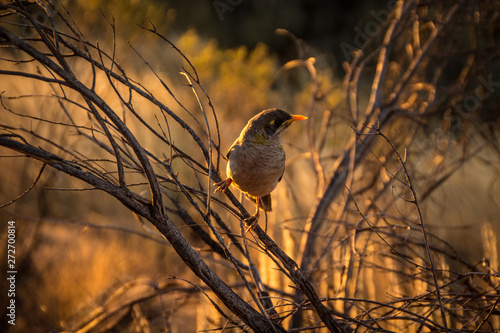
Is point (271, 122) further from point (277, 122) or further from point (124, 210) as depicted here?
point (124, 210)

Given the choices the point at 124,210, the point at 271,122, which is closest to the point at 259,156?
the point at 271,122

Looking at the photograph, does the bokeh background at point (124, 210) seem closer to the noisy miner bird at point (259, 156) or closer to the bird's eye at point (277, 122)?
the noisy miner bird at point (259, 156)

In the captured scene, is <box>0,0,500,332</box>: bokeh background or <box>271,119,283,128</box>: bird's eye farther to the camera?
<box>0,0,500,332</box>: bokeh background

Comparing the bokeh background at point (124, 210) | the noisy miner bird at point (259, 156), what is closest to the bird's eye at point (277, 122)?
the noisy miner bird at point (259, 156)

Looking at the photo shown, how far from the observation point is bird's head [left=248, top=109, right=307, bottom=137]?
7.63 ft

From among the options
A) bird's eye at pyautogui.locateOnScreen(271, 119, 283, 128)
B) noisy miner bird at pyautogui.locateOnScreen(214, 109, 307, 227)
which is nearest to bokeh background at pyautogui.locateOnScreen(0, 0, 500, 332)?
noisy miner bird at pyautogui.locateOnScreen(214, 109, 307, 227)

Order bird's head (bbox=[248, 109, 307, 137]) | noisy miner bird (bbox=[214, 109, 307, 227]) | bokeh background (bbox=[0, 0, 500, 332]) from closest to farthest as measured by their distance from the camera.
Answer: noisy miner bird (bbox=[214, 109, 307, 227]), bird's head (bbox=[248, 109, 307, 137]), bokeh background (bbox=[0, 0, 500, 332])

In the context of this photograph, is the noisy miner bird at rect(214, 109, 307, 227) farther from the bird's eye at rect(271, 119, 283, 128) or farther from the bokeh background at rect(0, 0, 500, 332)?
the bokeh background at rect(0, 0, 500, 332)

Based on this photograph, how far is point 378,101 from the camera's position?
2703 mm

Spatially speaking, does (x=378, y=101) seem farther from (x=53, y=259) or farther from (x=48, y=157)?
(x=53, y=259)

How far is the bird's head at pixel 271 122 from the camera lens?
2326 mm

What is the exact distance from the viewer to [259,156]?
222cm

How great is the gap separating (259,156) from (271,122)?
0.82ft

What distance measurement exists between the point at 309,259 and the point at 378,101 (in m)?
1.17
